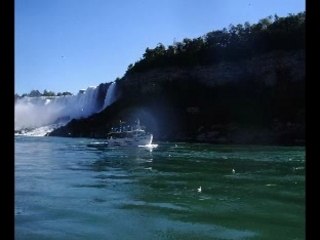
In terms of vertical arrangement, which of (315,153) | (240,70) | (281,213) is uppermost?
(240,70)

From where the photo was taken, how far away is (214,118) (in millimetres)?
76625

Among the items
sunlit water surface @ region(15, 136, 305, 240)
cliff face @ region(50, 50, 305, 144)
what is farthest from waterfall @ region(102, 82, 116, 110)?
sunlit water surface @ region(15, 136, 305, 240)

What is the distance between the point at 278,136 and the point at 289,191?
50.2 m

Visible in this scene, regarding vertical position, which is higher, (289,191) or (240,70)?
(240,70)

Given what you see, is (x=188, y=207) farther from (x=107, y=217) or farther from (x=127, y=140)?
(x=127, y=140)

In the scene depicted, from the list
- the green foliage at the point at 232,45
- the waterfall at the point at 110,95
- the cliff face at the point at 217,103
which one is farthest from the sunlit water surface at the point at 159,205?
the waterfall at the point at 110,95

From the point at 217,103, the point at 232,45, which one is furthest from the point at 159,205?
the point at 232,45

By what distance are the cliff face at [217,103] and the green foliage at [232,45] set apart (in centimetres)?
148

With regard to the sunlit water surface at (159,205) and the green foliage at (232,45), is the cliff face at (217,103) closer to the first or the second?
the green foliage at (232,45)

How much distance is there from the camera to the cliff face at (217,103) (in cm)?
6881


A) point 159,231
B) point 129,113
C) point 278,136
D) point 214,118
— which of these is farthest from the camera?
point 129,113

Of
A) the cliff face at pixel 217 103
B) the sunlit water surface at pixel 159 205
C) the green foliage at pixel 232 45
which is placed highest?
the green foliage at pixel 232 45

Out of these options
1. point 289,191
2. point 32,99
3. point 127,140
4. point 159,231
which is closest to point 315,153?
point 159,231

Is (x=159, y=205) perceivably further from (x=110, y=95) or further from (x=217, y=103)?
(x=110, y=95)
